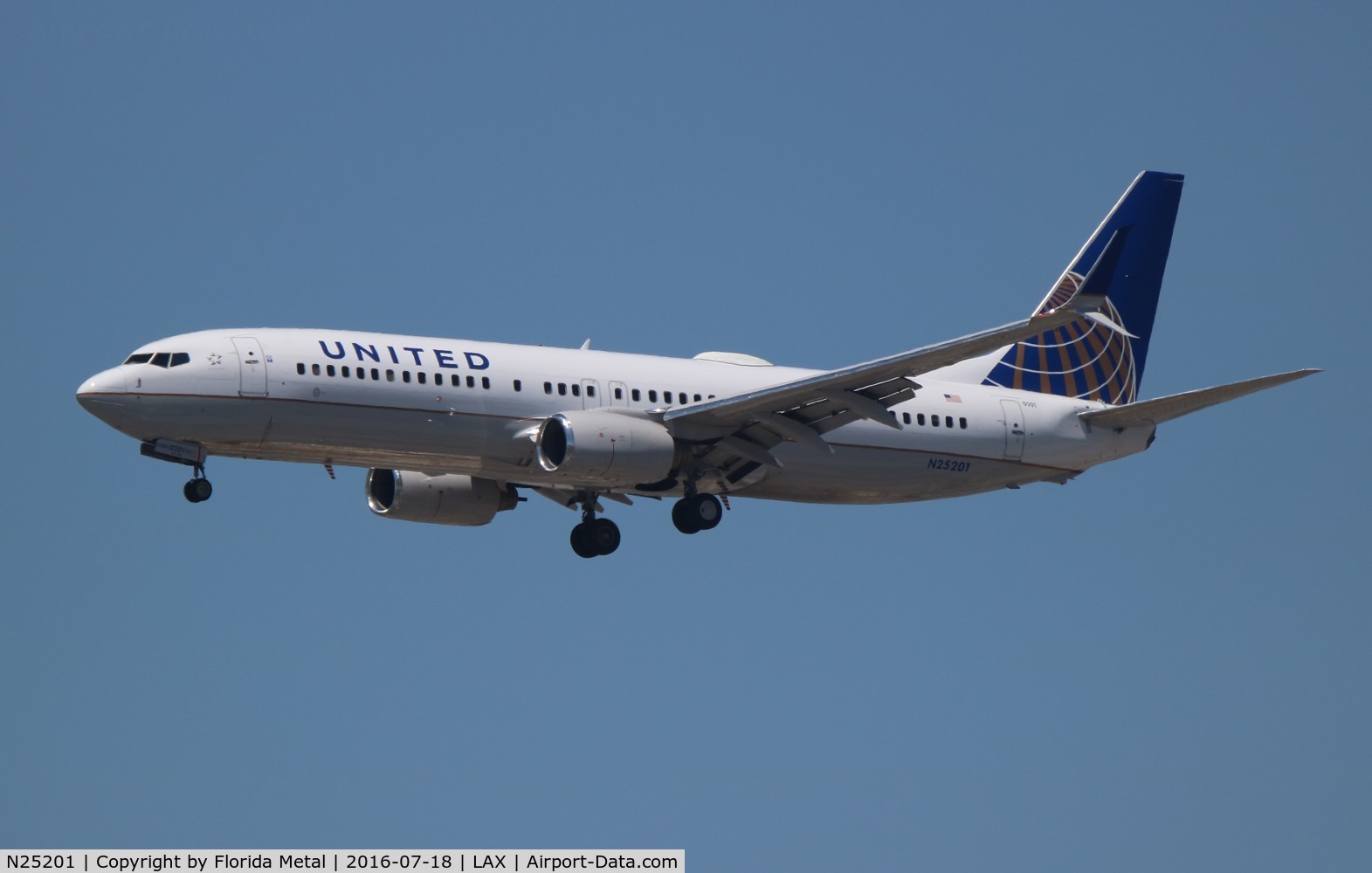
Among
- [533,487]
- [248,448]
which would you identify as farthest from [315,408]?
[533,487]

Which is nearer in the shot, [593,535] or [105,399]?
[105,399]

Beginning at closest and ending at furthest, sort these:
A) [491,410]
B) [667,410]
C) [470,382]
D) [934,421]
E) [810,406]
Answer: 1. [470,382]
2. [491,410]
3. [810,406]
4. [667,410]
5. [934,421]

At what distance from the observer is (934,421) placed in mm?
54188

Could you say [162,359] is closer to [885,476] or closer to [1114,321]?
[885,476]

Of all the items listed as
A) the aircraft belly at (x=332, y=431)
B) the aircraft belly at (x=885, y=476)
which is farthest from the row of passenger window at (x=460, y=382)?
the aircraft belly at (x=885, y=476)

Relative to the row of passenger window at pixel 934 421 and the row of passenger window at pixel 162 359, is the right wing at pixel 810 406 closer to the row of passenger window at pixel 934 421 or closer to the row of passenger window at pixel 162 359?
the row of passenger window at pixel 934 421

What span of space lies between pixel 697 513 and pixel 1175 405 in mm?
12118

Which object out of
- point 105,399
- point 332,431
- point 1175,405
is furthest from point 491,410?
point 1175,405

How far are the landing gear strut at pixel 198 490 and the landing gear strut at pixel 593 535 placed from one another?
423 inches

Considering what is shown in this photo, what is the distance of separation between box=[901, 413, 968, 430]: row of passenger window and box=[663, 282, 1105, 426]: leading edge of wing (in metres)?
3.82

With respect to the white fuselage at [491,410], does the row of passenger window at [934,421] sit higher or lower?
higher

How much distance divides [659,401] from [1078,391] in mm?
12828

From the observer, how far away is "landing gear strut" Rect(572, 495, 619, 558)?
179 ft

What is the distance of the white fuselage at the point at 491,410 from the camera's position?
46844 millimetres
